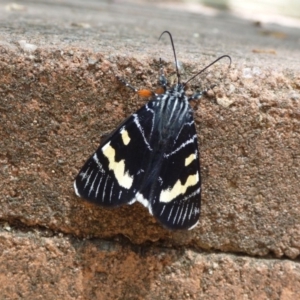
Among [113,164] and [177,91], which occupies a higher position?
[177,91]

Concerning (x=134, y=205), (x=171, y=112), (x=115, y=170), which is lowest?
(x=134, y=205)

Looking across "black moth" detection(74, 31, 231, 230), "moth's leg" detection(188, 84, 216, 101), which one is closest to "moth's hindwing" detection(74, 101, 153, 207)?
"black moth" detection(74, 31, 231, 230)

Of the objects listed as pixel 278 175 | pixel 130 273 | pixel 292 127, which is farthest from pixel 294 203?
pixel 130 273

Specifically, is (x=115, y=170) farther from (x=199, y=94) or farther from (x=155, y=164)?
(x=199, y=94)

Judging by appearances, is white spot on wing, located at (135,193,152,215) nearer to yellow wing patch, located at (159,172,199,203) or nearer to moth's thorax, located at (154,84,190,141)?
yellow wing patch, located at (159,172,199,203)

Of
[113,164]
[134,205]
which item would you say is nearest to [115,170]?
[113,164]
